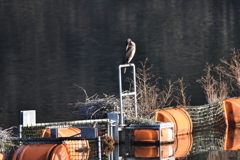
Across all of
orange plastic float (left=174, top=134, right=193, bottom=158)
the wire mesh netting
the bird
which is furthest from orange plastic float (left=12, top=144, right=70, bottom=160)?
the wire mesh netting

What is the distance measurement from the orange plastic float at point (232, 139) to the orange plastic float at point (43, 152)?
4002mm

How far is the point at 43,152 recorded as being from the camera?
1211 centimetres

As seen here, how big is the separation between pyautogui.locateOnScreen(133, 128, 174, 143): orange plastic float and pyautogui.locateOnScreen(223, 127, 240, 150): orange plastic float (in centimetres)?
114

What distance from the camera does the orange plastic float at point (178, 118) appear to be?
52.3 ft

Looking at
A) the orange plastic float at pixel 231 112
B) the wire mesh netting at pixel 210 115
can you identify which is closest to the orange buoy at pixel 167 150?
the wire mesh netting at pixel 210 115

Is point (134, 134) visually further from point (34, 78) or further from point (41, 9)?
point (41, 9)

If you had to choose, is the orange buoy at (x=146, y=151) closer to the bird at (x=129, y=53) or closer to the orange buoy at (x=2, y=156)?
the bird at (x=129, y=53)

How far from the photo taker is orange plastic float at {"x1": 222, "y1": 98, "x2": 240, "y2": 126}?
17475mm

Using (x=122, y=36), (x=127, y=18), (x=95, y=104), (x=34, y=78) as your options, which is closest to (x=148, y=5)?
(x=127, y=18)

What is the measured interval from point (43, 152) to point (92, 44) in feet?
99.4

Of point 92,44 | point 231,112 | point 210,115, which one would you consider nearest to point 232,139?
point 231,112

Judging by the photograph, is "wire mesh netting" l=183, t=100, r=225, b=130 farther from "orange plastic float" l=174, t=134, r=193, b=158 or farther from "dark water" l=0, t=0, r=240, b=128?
"dark water" l=0, t=0, r=240, b=128

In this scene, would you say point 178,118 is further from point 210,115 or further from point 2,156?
point 2,156

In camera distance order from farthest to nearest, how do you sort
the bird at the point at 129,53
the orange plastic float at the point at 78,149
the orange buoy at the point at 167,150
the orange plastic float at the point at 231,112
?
the orange plastic float at the point at 231,112 < the bird at the point at 129,53 < the orange buoy at the point at 167,150 < the orange plastic float at the point at 78,149
